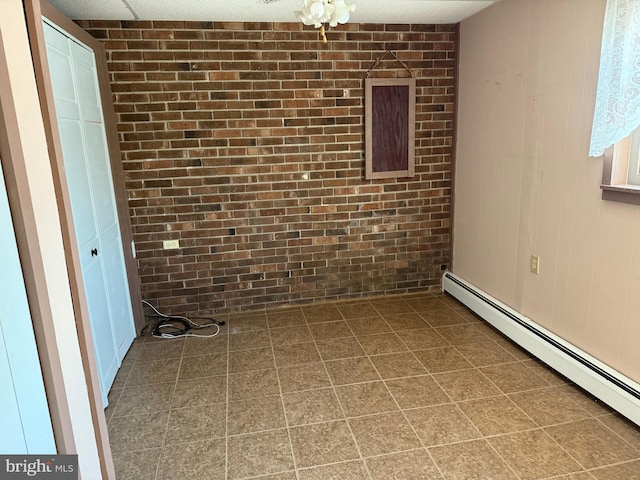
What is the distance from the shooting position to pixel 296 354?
116 inches

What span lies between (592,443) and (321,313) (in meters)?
2.08

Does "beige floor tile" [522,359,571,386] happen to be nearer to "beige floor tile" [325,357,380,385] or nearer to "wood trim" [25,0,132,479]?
"beige floor tile" [325,357,380,385]

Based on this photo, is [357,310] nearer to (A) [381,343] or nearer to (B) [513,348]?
(A) [381,343]

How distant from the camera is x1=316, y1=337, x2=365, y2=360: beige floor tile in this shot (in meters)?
2.91

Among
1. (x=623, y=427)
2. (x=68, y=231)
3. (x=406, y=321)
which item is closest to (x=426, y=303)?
(x=406, y=321)

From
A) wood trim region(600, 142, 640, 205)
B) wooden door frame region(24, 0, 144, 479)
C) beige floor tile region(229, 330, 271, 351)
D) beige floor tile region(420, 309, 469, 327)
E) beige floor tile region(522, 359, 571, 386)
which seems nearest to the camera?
wooden door frame region(24, 0, 144, 479)

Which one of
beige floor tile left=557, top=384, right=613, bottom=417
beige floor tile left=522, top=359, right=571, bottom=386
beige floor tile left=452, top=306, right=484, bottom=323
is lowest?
beige floor tile left=557, top=384, right=613, bottom=417

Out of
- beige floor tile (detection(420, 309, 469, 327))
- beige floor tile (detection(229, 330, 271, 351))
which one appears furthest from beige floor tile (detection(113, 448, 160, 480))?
beige floor tile (detection(420, 309, 469, 327))

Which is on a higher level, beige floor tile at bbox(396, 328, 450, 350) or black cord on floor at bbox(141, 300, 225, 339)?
black cord on floor at bbox(141, 300, 225, 339)

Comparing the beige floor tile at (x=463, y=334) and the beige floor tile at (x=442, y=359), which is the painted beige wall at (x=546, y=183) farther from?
the beige floor tile at (x=442, y=359)

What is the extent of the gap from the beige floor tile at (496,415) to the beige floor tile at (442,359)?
355mm

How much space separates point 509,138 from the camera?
9.78 feet

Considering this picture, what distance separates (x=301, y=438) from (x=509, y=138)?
2.36m

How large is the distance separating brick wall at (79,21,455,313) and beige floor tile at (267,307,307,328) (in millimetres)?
114
